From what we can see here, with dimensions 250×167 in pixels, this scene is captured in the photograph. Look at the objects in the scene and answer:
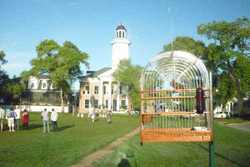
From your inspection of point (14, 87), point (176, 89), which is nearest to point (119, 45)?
point (14, 87)

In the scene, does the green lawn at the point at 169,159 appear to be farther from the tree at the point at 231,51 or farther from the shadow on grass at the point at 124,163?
the tree at the point at 231,51

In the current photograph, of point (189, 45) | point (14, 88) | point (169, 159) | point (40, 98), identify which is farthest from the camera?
point (40, 98)

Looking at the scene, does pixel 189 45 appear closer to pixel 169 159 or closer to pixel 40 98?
pixel 169 159

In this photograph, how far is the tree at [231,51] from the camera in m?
36.1

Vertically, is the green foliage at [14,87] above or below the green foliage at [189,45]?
below

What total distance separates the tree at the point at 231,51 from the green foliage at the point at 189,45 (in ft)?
5.05

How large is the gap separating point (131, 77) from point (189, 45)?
14.5 metres

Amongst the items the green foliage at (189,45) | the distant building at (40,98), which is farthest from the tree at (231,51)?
the distant building at (40,98)

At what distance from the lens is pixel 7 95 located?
61.1 meters

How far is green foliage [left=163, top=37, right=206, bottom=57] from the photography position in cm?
4108

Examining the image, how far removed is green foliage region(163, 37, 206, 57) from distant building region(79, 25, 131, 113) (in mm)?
16173

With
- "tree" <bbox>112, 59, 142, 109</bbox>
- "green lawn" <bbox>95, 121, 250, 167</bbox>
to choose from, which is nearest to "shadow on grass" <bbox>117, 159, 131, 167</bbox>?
"green lawn" <bbox>95, 121, 250, 167</bbox>

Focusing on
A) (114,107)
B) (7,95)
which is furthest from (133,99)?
(7,95)

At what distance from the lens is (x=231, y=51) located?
1439 inches
